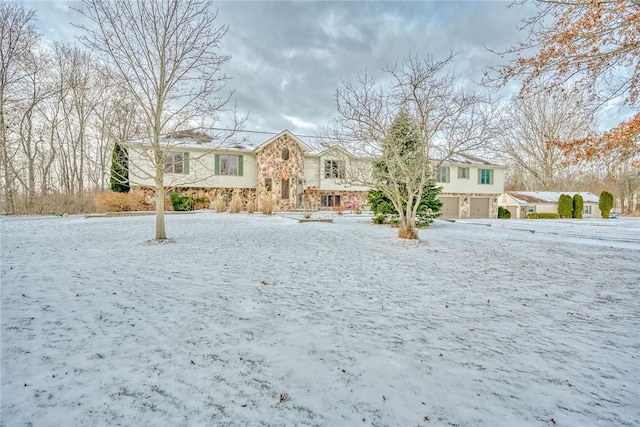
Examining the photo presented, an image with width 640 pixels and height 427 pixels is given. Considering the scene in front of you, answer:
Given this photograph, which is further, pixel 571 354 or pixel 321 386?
pixel 571 354

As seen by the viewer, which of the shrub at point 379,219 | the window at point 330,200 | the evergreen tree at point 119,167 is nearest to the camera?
the evergreen tree at point 119,167

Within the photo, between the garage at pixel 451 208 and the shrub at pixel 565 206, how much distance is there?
845cm

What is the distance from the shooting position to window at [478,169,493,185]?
24564 millimetres

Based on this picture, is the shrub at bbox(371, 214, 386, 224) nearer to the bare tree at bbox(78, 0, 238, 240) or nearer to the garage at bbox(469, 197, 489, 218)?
the bare tree at bbox(78, 0, 238, 240)

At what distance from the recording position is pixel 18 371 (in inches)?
77.7

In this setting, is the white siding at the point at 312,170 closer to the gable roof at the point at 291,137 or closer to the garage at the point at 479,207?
→ the gable roof at the point at 291,137

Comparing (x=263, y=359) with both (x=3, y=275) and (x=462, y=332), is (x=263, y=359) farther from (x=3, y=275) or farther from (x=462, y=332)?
(x=3, y=275)

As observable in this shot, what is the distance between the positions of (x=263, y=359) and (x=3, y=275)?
4.45 metres

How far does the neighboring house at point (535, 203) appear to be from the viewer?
24.9 metres

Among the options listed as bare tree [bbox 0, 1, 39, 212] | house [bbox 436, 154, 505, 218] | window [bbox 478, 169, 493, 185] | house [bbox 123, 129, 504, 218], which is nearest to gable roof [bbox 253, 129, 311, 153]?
house [bbox 123, 129, 504, 218]

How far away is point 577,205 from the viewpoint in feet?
80.2

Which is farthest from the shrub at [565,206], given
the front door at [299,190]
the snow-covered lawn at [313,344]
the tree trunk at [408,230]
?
the snow-covered lawn at [313,344]

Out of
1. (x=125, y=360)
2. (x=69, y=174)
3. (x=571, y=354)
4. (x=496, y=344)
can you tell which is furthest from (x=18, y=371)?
(x=69, y=174)

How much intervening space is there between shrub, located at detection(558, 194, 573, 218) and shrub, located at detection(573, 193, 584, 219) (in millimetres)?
356
